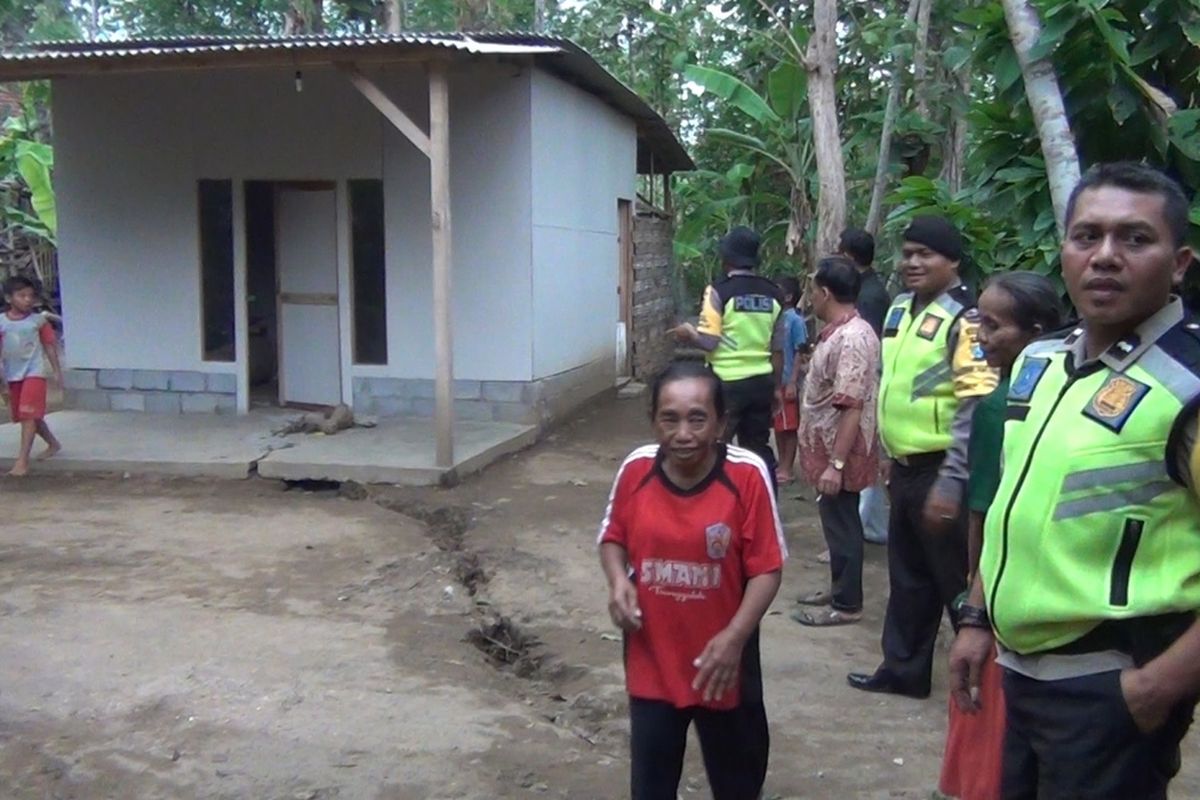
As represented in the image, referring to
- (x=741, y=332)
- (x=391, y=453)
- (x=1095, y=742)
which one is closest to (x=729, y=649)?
(x=1095, y=742)

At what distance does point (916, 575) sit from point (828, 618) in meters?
1.19

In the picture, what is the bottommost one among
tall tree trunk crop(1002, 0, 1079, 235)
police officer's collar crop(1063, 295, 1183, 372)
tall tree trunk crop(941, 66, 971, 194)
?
police officer's collar crop(1063, 295, 1183, 372)

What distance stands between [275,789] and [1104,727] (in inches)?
109

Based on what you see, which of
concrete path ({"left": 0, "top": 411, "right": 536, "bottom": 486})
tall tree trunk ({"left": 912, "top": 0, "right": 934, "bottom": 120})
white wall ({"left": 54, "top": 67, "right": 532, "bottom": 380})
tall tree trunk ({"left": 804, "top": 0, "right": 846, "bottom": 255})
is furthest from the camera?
white wall ({"left": 54, "top": 67, "right": 532, "bottom": 380})

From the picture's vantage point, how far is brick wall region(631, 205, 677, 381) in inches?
610

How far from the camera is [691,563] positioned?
3.16 metres

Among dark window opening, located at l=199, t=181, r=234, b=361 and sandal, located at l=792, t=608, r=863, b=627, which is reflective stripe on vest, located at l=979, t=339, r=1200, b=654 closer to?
sandal, located at l=792, t=608, r=863, b=627

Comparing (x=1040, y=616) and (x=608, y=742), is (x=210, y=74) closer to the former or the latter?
(x=608, y=742)

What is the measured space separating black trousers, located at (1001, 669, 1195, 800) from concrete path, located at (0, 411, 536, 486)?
671 cm

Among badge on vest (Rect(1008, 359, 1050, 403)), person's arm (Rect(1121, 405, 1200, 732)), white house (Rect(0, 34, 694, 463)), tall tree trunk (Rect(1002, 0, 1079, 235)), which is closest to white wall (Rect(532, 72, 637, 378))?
white house (Rect(0, 34, 694, 463))

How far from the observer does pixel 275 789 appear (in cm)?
413

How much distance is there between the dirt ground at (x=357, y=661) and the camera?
4.27 metres

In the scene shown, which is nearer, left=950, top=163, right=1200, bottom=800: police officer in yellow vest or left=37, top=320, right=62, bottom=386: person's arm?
left=950, top=163, right=1200, bottom=800: police officer in yellow vest

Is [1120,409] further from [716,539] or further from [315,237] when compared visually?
[315,237]
